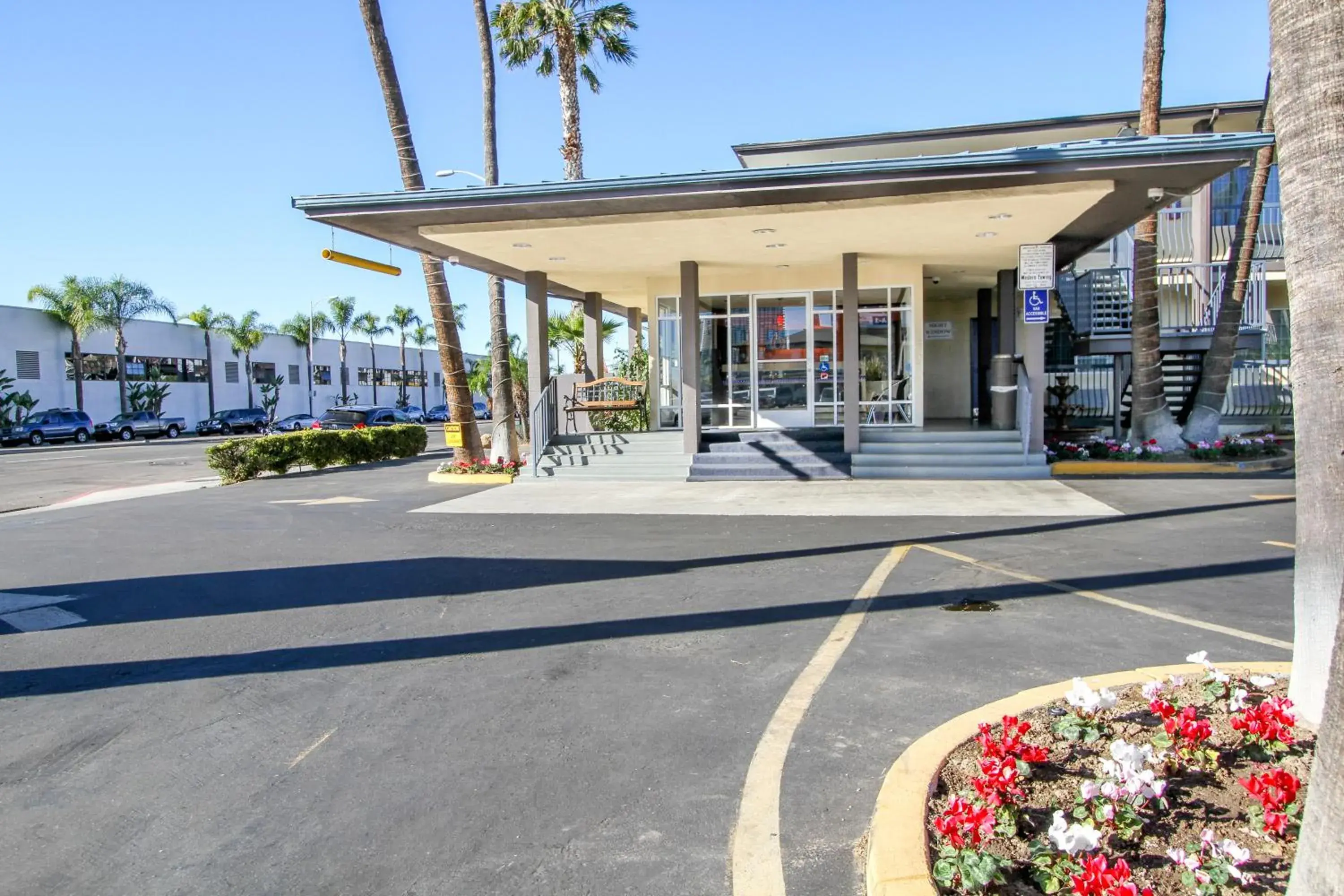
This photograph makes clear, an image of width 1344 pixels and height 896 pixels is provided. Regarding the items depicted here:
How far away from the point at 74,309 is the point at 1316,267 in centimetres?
5983

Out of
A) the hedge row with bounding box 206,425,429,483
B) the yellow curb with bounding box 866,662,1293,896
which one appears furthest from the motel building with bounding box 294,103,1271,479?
the yellow curb with bounding box 866,662,1293,896

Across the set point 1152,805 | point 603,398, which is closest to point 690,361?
point 603,398

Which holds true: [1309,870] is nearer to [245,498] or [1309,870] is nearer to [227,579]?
[227,579]

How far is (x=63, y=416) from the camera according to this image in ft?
155

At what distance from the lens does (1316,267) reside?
3127mm

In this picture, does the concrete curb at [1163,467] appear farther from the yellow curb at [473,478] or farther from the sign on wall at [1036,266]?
the yellow curb at [473,478]

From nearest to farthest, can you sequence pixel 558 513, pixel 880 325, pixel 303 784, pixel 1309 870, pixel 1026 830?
pixel 1309 870
pixel 1026 830
pixel 303 784
pixel 558 513
pixel 880 325

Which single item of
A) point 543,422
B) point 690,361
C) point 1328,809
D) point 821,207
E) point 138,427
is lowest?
point 138,427

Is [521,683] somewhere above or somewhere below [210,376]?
below

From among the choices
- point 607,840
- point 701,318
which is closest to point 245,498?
point 701,318

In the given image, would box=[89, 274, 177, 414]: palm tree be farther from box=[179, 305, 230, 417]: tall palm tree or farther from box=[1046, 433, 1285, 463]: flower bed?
box=[1046, 433, 1285, 463]: flower bed

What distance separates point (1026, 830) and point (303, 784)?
287 centimetres

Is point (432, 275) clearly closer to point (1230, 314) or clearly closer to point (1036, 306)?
point (1036, 306)

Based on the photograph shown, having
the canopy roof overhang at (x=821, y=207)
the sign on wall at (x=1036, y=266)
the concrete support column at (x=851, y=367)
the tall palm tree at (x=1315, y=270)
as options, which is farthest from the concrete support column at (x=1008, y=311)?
the tall palm tree at (x=1315, y=270)
